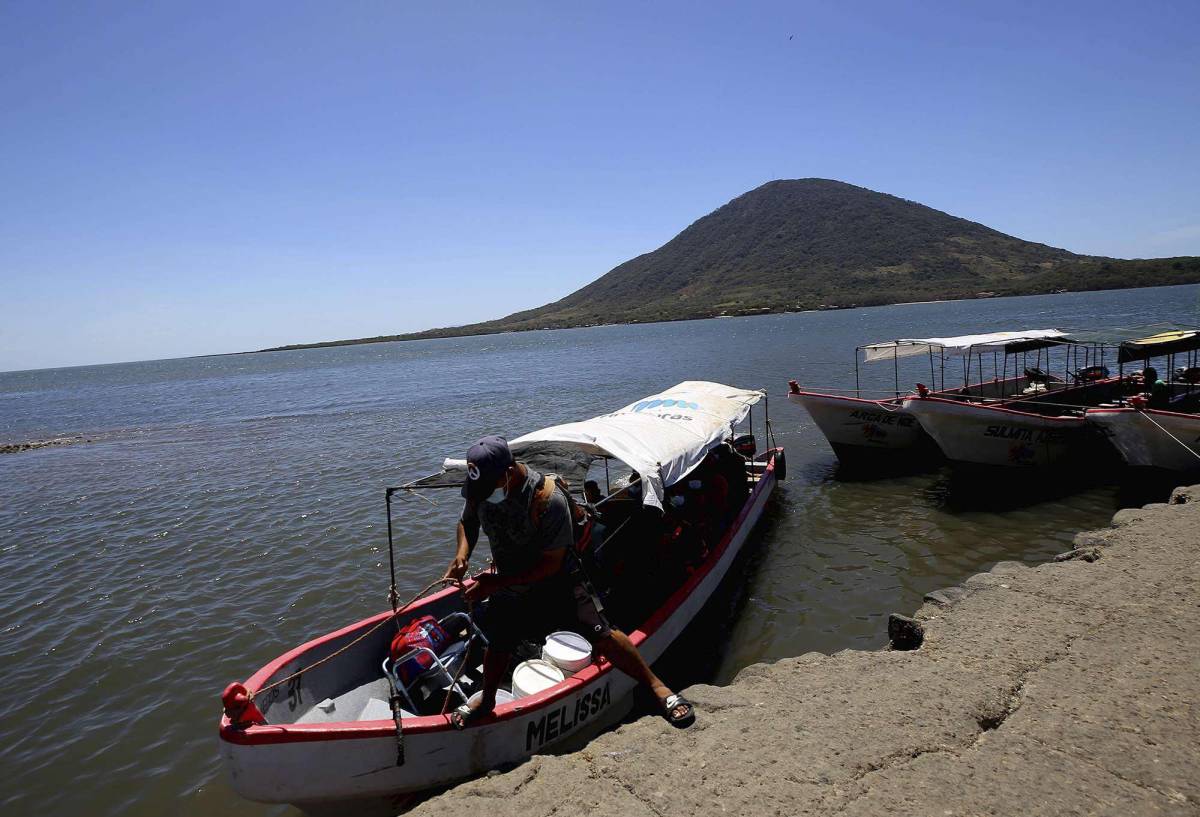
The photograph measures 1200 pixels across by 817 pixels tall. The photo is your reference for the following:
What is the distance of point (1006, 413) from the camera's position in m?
13.3

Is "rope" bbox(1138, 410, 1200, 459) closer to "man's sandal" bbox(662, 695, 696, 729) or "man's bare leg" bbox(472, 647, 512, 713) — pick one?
"man's sandal" bbox(662, 695, 696, 729)

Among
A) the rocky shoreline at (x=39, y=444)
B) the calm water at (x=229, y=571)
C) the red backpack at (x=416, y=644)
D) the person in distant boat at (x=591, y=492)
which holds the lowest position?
the calm water at (x=229, y=571)

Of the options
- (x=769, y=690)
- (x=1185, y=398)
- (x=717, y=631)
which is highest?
(x=1185, y=398)

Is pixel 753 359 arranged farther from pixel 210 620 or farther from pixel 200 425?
pixel 210 620

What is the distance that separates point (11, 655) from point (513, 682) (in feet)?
25.8

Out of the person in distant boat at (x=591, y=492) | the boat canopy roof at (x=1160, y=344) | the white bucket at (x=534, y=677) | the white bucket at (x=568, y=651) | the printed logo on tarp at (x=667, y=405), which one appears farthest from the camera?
the boat canopy roof at (x=1160, y=344)

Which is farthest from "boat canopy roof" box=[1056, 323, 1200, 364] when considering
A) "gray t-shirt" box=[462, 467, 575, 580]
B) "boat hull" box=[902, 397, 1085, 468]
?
"gray t-shirt" box=[462, 467, 575, 580]

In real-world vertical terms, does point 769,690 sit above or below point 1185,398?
below

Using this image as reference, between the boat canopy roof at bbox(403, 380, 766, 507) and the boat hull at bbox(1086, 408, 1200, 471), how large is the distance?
891 centimetres

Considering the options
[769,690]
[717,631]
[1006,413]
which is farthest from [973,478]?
[769,690]

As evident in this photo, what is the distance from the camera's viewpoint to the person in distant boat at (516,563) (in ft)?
15.7

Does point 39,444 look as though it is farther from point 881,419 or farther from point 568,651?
point 881,419

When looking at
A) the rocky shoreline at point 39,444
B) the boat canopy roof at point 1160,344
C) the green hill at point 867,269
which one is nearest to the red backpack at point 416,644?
the boat canopy roof at point 1160,344

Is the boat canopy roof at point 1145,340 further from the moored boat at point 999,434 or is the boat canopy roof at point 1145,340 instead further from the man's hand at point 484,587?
the man's hand at point 484,587
